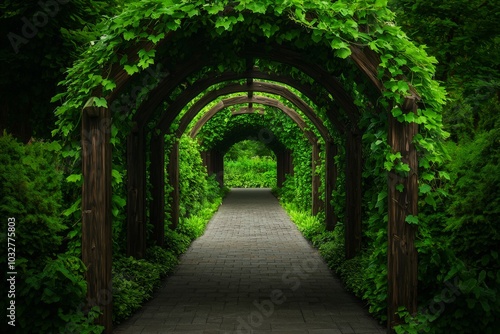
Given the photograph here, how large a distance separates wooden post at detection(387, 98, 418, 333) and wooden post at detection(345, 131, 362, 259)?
2.70 meters

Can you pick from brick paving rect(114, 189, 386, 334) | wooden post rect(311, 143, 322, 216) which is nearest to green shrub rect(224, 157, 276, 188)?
wooden post rect(311, 143, 322, 216)

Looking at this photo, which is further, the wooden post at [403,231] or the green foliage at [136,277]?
the green foliage at [136,277]

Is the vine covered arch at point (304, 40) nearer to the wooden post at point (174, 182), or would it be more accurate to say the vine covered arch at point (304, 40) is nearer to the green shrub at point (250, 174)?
the wooden post at point (174, 182)

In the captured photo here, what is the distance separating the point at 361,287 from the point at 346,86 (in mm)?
2605

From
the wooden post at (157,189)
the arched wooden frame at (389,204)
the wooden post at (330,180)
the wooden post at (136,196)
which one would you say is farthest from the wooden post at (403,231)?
the wooden post at (330,180)

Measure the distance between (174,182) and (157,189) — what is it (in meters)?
→ 2.50

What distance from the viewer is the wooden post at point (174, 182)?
36.4 ft

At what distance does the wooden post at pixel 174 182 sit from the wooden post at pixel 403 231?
267 inches

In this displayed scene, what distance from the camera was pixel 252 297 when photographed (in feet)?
20.7

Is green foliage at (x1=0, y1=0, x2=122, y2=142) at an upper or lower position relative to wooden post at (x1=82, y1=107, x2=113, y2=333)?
upper

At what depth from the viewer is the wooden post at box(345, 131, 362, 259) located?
25.0 feet

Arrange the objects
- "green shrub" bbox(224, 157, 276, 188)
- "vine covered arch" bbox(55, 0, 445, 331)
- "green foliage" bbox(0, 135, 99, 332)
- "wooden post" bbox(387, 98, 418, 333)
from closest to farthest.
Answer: "green foliage" bbox(0, 135, 99, 332) < "vine covered arch" bbox(55, 0, 445, 331) < "wooden post" bbox(387, 98, 418, 333) < "green shrub" bbox(224, 157, 276, 188)

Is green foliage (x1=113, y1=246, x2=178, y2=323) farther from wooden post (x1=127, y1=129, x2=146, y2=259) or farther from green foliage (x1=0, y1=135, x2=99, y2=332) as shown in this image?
green foliage (x1=0, y1=135, x2=99, y2=332)

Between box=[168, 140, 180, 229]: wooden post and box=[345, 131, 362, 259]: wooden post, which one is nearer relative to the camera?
box=[345, 131, 362, 259]: wooden post
